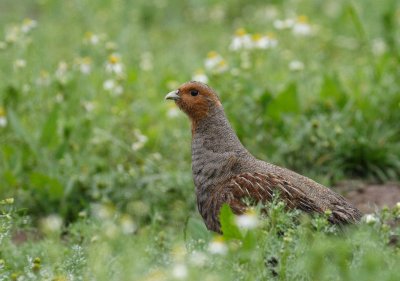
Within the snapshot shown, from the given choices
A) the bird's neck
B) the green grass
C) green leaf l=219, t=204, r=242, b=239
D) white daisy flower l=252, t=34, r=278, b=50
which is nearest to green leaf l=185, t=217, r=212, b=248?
the green grass

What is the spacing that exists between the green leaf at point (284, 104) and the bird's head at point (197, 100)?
1.42 meters

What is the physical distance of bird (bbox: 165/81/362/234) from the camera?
5.05m

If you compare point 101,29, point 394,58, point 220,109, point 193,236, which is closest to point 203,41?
point 101,29

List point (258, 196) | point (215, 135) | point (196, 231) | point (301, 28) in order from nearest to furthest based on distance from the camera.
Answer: point (258, 196) → point (196, 231) → point (215, 135) → point (301, 28)

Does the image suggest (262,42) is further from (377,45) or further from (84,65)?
(377,45)

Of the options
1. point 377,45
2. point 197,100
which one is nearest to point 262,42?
point 197,100

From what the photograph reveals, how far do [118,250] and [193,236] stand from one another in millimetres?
691

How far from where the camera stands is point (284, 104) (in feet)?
23.6

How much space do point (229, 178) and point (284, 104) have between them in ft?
6.62

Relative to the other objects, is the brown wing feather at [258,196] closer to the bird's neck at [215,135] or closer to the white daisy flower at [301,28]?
the bird's neck at [215,135]

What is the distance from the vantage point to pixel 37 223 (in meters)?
6.55

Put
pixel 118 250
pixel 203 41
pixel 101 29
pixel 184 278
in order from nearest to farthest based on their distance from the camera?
1. pixel 184 278
2. pixel 118 250
3. pixel 101 29
4. pixel 203 41

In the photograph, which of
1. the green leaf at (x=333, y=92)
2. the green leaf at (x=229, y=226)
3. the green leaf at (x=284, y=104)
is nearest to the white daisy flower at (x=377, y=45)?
the green leaf at (x=333, y=92)

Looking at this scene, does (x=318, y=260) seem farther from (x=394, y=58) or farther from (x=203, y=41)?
(x=203, y=41)
